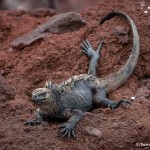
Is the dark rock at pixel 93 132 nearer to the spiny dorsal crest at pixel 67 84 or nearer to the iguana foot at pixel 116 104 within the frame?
the iguana foot at pixel 116 104

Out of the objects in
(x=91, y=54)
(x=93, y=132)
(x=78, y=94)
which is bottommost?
(x=93, y=132)

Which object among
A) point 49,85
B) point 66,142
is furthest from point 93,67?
point 66,142

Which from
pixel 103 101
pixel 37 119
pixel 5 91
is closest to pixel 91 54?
pixel 103 101

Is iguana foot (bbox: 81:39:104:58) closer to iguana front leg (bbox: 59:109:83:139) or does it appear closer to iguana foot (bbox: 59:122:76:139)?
iguana front leg (bbox: 59:109:83:139)

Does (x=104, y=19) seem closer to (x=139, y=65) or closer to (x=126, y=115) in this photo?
(x=139, y=65)

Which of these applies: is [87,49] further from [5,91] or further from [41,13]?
[41,13]

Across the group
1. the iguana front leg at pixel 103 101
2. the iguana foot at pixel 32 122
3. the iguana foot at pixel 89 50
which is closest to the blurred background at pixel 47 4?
the iguana foot at pixel 89 50
